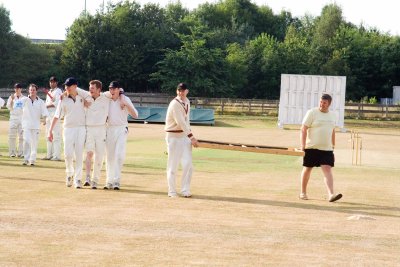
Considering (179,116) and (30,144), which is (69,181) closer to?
(179,116)

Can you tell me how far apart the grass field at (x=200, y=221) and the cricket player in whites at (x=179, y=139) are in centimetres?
36

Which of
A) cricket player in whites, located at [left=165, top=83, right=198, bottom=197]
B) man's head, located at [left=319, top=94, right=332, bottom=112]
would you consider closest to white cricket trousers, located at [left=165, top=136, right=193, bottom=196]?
cricket player in whites, located at [left=165, top=83, right=198, bottom=197]

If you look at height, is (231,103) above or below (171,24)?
below

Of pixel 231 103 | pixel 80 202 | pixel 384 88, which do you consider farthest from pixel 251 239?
pixel 384 88

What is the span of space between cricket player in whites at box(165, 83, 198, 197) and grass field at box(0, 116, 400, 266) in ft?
1.17

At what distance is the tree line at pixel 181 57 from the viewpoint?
86562 mm

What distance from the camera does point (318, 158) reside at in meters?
16.5

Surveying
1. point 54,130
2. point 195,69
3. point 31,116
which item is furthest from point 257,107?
point 31,116

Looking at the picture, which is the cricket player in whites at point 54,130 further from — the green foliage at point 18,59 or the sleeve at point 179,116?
the green foliage at point 18,59

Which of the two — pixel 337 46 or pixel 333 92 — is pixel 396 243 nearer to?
pixel 333 92

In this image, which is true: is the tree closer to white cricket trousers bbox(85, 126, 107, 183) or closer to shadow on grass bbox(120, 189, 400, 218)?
white cricket trousers bbox(85, 126, 107, 183)

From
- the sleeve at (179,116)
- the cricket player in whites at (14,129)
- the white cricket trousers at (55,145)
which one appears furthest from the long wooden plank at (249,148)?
the cricket player in whites at (14,129)

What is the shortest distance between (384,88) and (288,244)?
8589 cm

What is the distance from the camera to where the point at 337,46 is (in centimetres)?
9681
